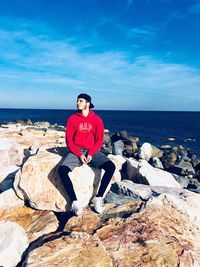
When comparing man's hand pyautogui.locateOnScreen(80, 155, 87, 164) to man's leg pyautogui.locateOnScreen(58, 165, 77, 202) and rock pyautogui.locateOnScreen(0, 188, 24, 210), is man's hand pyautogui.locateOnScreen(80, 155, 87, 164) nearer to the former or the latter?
man's leg pyautogui.locateOnScreen(58, 165, 77, 202)

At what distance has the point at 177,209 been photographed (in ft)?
21.8

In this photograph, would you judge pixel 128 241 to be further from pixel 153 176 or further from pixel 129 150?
pixel 129 150

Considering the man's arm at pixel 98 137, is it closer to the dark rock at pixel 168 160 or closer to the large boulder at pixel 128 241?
the large boulder at pixel 128 241

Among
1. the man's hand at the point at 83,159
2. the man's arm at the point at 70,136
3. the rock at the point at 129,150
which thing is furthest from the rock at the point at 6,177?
the rock at the point at 129,150

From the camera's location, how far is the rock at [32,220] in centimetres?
663

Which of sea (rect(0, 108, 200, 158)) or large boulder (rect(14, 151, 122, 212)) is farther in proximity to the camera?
sea (rect(0, 108, 200, 158))

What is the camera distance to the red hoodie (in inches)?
314

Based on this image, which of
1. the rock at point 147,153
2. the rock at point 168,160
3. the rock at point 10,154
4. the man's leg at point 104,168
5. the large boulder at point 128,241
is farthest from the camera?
the rock at point 147,153

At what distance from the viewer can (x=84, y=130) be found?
805 cm

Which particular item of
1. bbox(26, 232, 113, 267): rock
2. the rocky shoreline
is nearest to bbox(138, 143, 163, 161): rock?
the rocky shoreline

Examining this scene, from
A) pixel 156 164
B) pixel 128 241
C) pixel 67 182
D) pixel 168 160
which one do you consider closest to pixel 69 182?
pixel 67 182

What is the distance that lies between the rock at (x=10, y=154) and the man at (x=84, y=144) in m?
4.75

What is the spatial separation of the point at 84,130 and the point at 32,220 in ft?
8.77

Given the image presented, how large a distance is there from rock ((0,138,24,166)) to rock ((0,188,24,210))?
386 centimetres
